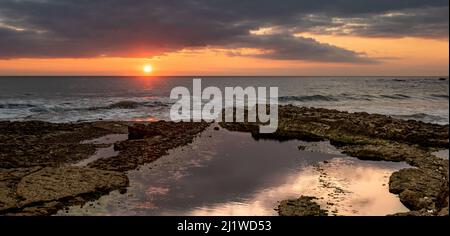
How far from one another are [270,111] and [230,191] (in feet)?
143

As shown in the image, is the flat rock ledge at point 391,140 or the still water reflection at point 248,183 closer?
the still water reflection at point 248,183

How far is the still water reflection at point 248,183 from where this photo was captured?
857 inches

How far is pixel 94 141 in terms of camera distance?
42.9 meters

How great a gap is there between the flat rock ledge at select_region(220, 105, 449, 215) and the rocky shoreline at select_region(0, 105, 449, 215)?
0.06 m

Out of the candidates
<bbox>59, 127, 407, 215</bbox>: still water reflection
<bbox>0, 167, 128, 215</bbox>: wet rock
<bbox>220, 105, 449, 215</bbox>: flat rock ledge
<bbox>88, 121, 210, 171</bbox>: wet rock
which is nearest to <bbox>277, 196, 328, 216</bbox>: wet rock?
<bbox>59, 127, 407, 215</bbox>: still water reflection

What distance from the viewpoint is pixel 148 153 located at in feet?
118

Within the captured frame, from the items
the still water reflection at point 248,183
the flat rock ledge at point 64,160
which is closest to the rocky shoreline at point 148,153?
the flat rock ledge at point 64,160

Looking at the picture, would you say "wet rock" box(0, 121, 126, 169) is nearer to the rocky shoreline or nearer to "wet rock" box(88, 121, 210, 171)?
the rocky shoreline

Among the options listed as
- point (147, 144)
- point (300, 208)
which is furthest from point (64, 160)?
point (300, 208)

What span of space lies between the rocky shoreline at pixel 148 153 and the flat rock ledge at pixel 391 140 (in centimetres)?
6

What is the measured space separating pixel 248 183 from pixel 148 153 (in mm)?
12987

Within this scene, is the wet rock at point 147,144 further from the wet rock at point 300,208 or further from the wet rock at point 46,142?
the wet rock at point 300,208
